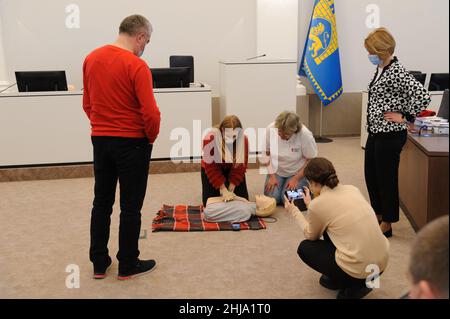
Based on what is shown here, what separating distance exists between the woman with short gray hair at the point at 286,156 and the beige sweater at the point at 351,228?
1620 mm

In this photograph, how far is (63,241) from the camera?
366 cm

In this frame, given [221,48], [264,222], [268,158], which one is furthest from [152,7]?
[264,222]

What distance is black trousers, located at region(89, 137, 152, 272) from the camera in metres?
2.81

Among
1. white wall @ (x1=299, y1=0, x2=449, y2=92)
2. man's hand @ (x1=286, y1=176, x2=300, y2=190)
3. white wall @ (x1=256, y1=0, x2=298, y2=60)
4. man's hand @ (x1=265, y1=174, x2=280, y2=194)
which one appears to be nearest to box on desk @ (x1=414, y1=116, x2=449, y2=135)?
man's hand @ (x1=286, y1=176, x2=300, y2=190)

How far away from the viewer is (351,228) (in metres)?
2.54

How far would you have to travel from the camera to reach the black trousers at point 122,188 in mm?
2812

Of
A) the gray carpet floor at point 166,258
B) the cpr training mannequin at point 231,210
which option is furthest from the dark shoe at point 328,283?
the cpr training mannequin at point 231,210

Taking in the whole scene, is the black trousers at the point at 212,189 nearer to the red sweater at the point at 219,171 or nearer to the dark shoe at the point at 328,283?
the red sweater at the point at 219,171

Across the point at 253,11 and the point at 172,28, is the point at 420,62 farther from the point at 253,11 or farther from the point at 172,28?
the point at 172,28

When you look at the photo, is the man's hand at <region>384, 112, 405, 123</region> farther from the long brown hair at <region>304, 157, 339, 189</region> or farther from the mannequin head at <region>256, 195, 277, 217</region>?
the mannequin head at <region>256, 195, 277, 217</region>

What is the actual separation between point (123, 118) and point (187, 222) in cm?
142

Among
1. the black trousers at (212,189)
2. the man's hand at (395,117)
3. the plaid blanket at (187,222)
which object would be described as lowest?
the plaid blanket at (187,222)

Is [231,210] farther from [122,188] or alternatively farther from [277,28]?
[277,28]

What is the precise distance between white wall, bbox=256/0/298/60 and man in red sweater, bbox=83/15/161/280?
14.8 ft
